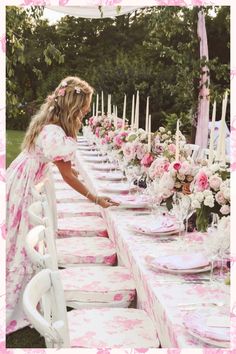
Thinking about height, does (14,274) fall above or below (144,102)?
below

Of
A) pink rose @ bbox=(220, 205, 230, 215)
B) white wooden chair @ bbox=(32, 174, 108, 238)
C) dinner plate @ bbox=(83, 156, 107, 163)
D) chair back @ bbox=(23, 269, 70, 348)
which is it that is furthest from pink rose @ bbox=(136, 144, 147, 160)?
chair back @ bbox=(23, 269, 70, 348)

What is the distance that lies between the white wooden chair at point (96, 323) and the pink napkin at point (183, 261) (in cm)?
27

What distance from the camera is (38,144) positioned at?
296cm

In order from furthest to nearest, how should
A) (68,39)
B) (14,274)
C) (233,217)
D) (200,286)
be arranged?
1. (68,39)
2. (14,274)
3. (233,217)
4. (200,286)

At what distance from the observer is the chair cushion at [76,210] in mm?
3916

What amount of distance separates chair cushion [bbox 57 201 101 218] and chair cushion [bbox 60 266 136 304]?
1.24 meters

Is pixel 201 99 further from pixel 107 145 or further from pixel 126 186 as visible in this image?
pixel 126 186

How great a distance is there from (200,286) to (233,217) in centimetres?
31

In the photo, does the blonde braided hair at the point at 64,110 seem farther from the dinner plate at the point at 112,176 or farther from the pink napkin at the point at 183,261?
the pink napkin at the point at 183,261

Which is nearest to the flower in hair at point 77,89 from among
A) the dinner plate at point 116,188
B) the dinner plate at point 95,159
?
the dinner plate at point 116,188

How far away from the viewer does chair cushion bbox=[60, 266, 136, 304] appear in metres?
2.39

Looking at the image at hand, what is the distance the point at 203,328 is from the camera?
140cm

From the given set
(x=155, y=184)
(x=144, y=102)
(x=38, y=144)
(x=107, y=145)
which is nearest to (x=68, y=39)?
(x=38, y=144)

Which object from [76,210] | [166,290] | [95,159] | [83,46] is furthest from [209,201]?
[95,159]
